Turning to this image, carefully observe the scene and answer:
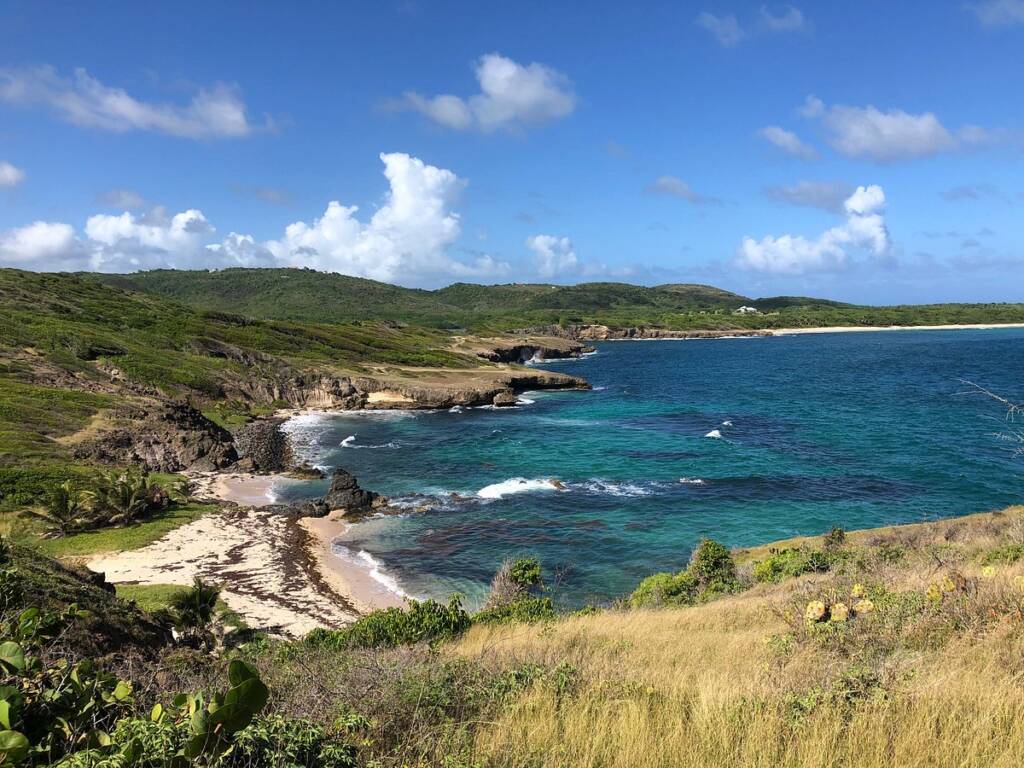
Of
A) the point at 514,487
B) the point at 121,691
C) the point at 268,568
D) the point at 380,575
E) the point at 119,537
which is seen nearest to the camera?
the point at 121,691

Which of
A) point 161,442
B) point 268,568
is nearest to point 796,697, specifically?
point 268,568

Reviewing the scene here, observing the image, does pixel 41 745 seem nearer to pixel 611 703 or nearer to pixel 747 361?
pixel 611 703

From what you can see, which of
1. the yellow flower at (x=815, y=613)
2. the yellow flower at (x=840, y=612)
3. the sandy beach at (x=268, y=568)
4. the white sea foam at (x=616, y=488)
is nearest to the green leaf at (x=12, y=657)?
the yellow flower at (x=815, y=613)

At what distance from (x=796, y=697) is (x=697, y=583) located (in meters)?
14.6

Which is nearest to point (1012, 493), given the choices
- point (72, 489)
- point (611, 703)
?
point (611, 703)

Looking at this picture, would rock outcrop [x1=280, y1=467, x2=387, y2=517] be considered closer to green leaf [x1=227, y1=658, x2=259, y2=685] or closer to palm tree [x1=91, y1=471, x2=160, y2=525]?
palm tree [x1=91, y1=471, x2=160, y2=525]

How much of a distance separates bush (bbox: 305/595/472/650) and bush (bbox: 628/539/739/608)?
6.45m

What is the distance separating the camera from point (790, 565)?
1808 centimetres

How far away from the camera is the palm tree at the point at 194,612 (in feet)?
53.0

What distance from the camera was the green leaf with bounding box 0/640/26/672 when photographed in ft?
12.2

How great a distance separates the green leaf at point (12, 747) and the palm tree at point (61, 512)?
1094 inches

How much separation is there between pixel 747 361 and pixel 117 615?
388 ft

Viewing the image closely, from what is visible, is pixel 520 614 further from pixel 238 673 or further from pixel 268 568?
pixel 268 568

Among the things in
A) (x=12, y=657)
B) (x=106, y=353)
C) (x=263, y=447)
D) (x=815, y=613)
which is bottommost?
(x=263, y=447)
